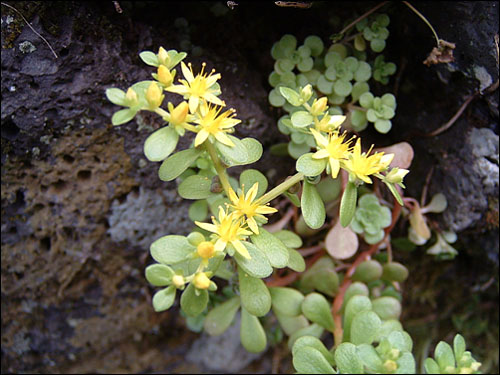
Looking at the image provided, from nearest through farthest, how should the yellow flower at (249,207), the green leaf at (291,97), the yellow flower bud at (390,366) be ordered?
the yellow flower bud at (390,366) → the yellow flower at (249,207) → the green leaf at (291,97)

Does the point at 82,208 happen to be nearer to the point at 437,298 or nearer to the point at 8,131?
the point at 8,131

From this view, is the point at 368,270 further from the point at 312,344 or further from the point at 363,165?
the point at 363,165

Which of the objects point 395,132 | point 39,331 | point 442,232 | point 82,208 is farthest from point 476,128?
point 39,331

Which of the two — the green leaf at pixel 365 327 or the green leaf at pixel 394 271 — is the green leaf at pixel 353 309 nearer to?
the green leaf at pixel 365 327

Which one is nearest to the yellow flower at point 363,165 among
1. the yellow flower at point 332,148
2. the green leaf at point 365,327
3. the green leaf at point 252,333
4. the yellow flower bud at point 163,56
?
the yellow flower at point 332,148

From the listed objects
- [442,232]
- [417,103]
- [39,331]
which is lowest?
[39,331]
